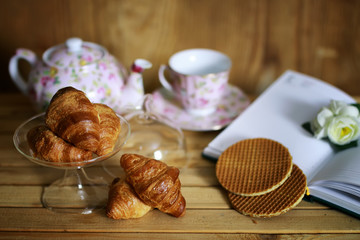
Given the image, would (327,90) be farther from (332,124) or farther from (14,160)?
(14,160)

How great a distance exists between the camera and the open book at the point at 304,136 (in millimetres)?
685

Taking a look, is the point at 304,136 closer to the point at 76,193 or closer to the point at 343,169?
the point at 343,169

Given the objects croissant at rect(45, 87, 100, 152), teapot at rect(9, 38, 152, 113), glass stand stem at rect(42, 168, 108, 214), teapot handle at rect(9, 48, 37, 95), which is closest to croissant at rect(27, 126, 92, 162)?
croissant at rect(45, 87, 100, 152)

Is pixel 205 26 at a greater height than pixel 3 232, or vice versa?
pixel 205 26

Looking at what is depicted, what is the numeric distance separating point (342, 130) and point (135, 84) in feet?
1.62

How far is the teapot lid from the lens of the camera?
0.86m

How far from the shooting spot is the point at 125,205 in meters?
0.65

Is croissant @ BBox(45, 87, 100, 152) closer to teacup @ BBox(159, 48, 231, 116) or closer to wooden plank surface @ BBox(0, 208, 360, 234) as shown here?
wooden plank surface @ BBox(0, 208, 360, 234)

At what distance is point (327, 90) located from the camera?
971mm

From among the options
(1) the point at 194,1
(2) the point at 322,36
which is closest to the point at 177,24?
(1) the point at 194,1

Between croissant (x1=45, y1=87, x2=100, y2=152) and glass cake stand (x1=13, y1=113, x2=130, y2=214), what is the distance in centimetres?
5

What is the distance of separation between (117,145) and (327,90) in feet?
1.95

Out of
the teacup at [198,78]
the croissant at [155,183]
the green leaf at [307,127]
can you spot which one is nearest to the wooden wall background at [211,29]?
the teacup at [198,78]

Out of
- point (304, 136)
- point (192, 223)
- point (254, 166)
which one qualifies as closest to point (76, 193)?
point (192, 223)
